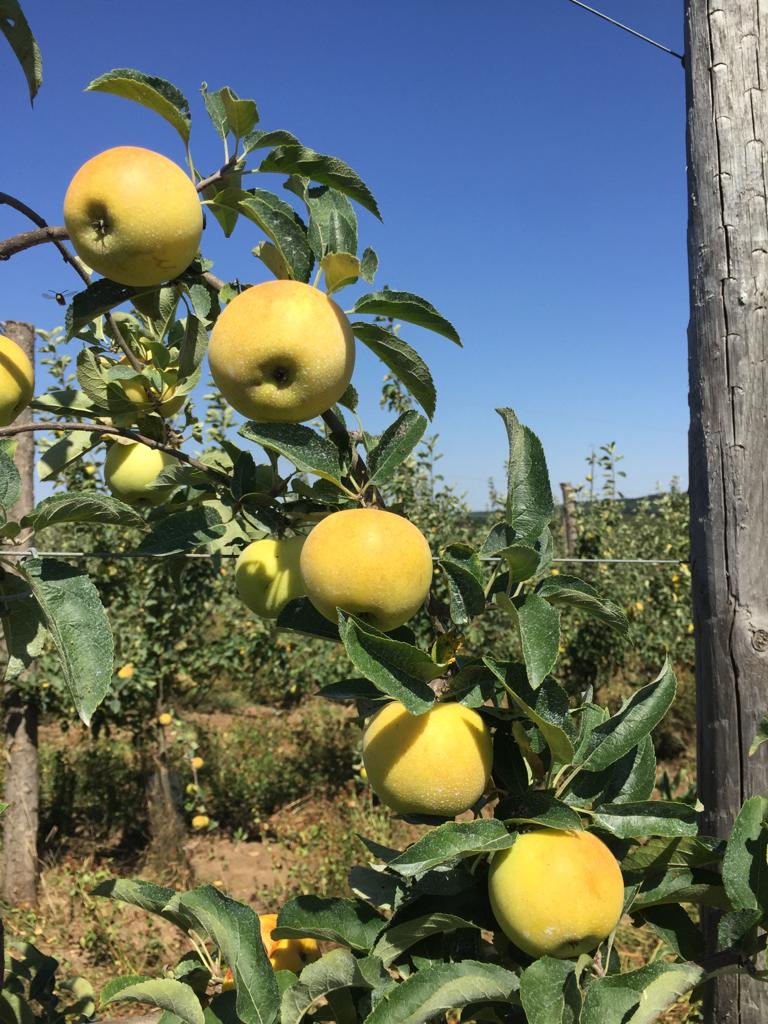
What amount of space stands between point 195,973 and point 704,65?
57.5 inches

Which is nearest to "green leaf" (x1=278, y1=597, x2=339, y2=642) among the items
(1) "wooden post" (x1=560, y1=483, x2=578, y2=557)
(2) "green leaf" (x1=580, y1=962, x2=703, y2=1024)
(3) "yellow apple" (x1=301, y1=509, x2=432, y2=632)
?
(3) "yellow apple" (x1=301, y1=509, x2=432, y2=632)

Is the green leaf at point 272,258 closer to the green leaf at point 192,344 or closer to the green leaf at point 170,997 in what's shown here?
the green leaf at point 192,344

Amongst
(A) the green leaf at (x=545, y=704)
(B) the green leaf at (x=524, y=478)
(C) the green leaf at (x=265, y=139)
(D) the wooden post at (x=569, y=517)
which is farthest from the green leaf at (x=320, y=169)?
(D) the wooden post at (x=569, y=517)

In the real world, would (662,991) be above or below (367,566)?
below

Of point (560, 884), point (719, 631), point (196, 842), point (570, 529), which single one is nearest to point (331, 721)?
point (196, 842)

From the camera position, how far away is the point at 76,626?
732 millimetres

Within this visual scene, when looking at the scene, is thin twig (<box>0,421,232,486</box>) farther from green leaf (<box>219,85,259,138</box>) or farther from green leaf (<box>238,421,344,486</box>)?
green leaf (<box>219,85,259,138</box>)

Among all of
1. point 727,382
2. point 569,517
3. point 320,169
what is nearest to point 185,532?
point 320,169

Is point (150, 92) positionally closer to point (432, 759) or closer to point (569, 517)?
point (432, 759)

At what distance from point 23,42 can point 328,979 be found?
0.97 metres

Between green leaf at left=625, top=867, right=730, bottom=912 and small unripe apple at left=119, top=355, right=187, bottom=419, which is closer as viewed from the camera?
green leaf at left=625, top=867, right=730, bottom=912

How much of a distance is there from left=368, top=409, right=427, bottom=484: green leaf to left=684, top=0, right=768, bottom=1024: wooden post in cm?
57

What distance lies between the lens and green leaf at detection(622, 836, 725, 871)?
0.78 metres

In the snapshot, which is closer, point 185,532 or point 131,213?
point 131,213
